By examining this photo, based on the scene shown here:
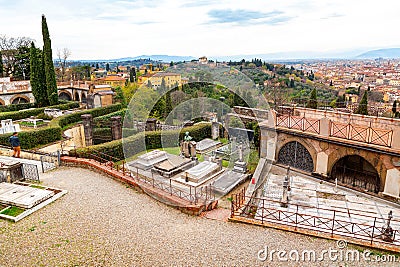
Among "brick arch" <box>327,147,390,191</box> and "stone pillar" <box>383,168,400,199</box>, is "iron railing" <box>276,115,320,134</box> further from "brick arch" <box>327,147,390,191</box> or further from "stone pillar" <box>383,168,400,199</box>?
"stone pillar" <box>383,168,400,199</box>

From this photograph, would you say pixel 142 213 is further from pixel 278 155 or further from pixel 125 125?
pixel 125 125

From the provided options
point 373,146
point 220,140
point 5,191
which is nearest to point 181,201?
point 5,191

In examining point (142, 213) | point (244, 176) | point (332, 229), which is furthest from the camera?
point (244, 176)

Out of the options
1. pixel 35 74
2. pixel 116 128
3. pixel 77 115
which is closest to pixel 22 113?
pixel 77 115

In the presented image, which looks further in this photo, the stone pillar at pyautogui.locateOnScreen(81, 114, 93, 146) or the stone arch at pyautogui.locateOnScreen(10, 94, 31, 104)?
the stone arch at pyautogui.locateOnScreen(10, 94, 31, 104)

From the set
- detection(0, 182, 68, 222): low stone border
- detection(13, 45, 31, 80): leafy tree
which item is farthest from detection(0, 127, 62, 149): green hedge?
detection(13, 45, 31, 80): leafy tree

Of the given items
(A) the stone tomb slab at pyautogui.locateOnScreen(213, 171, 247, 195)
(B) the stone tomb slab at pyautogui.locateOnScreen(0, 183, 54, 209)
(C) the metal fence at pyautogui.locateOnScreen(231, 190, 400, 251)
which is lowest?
(A) the stone tomb slab at pyautogui.locateOnScreen(213, 171, 247, 195)

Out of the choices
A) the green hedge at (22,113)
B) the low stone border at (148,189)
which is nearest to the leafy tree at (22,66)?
the green hedge at (22,113)

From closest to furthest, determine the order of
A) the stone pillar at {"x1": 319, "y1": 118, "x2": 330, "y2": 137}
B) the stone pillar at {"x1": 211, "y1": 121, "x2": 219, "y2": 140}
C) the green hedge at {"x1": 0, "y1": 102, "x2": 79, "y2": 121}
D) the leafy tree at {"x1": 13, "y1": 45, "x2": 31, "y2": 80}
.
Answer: the stone pillar at {"x1": 319, "y1": 118, "x2": 330, "y2": 137} < the stone pillar at {"x1": 211, "y1": 121, "x2": 219, "y2": 140} < the green hedge at {"x1": 0, "y1": 102, "x2": 79, "y2": 121} < the leafy tree at {"x1": 13, "y1": 45, "x2": 31, "y2": 80}
